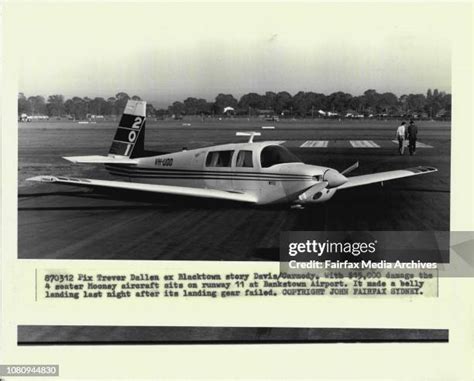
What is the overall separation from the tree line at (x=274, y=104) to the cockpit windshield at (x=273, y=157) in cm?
98

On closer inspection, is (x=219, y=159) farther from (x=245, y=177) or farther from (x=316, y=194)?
(x=316, y=194)

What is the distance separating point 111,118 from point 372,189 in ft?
19.1

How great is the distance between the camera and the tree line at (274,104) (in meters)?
9.62

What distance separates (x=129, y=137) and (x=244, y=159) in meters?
3.19

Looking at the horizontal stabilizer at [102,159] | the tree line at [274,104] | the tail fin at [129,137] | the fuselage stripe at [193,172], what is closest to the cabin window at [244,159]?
the fuselage stripe at [193,172]

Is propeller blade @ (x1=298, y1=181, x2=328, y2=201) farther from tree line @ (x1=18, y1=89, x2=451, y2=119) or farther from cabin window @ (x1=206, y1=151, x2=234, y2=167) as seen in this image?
tree line @ (x1=18, y1=89, x2=451, y2=119)

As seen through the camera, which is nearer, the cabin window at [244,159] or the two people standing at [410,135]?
the cabin window at [244,159]

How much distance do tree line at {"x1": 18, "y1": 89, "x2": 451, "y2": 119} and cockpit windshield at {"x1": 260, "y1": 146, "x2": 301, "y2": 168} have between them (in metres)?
0.98

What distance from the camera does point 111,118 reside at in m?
12.3

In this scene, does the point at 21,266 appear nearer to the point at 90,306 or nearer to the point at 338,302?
Answer: the point at 90,306

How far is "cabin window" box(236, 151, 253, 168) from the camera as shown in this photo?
10.1 m

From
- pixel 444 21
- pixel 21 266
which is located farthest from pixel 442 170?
pixel 21 266

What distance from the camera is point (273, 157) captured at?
1011cm

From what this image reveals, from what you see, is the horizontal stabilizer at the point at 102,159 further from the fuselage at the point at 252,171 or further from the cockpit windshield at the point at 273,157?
the cockpit windshield at the point at 273,157
